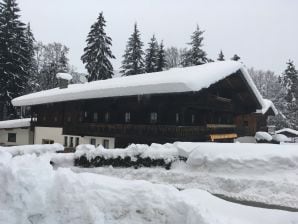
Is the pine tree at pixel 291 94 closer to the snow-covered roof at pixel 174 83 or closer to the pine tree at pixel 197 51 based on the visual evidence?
the pine tree at pixel 197 51

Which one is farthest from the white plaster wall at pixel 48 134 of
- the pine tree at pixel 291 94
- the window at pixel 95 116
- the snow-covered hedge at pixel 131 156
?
the pine tree at pixel 291 94

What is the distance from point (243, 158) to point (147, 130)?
1011cm

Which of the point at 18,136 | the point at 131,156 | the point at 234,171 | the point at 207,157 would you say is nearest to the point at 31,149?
the point at 131,156

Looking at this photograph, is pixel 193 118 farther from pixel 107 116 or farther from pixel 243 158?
pixel 243 158

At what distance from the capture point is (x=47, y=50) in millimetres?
65125

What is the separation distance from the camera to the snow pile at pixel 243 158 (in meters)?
11.3

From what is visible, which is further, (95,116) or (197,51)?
(197,51)

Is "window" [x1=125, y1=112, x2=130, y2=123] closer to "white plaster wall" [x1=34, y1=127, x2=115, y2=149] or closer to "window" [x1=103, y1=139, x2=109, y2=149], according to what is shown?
"window" [x1=103, y1=139, x2=109, y2=149]

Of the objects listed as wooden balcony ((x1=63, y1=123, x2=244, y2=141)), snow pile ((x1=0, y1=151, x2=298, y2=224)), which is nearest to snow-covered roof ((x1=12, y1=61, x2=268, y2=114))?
wooden balcony ((x1=63, y1=123, x2=244, y2=141))

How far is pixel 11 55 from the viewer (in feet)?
136

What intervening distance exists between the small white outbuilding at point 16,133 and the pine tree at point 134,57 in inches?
780

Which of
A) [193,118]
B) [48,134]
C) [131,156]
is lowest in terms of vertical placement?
[131,156]

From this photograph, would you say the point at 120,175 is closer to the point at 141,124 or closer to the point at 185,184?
the point at 185,184

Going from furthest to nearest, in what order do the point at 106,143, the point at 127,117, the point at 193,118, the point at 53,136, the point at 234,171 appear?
the point at 53,136, the point at 106,143, the point at 127,117, the point at 193,118, the point at 234,171
